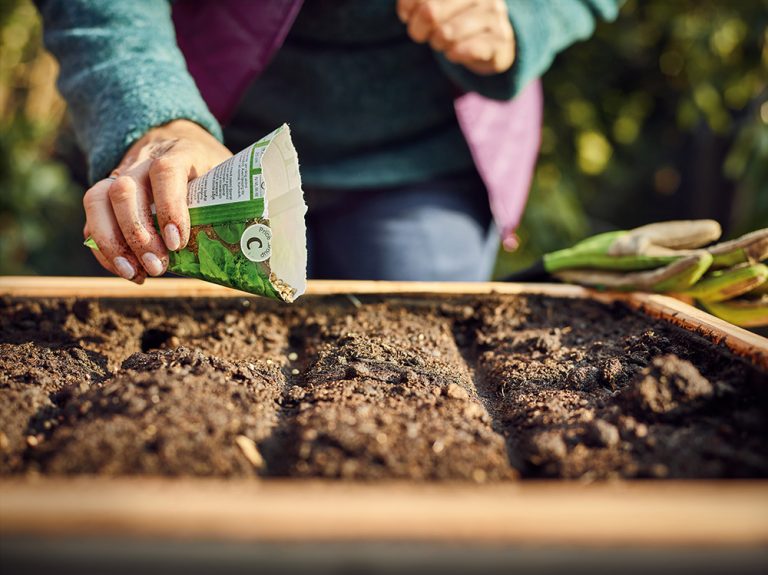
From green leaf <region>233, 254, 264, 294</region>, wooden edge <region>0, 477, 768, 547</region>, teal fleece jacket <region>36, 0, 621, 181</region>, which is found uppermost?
teal fleece jacket <region>36, 0, 621, 181</region>

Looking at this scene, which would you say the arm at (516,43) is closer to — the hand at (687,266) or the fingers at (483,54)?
the fingers at (483,54)

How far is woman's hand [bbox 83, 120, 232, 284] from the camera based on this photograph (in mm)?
901

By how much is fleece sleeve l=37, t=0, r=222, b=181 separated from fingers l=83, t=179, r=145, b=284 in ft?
0.59

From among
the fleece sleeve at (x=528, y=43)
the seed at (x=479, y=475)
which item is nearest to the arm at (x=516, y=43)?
the fleece sleeve at (x=528, y=43)

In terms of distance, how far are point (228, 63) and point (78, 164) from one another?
199 centimetres

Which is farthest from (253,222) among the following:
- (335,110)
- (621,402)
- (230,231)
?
(335,110)

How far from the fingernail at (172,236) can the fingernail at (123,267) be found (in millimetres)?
70

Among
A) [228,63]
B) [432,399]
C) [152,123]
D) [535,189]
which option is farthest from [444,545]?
[535,189]

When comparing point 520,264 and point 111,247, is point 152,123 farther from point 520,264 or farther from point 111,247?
point 520,264

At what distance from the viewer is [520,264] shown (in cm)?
335

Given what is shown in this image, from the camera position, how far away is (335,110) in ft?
5.24

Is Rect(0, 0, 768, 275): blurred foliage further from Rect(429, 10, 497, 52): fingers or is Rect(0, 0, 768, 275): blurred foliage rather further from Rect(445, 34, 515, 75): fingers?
Rect(429, 10, 497, 52): fingers

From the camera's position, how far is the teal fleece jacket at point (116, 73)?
42.8 inches

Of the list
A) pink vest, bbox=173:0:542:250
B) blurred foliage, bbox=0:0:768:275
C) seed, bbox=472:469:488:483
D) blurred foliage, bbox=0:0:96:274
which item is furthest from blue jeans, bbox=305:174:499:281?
blurred foliage, bbox=0:0:96:274
